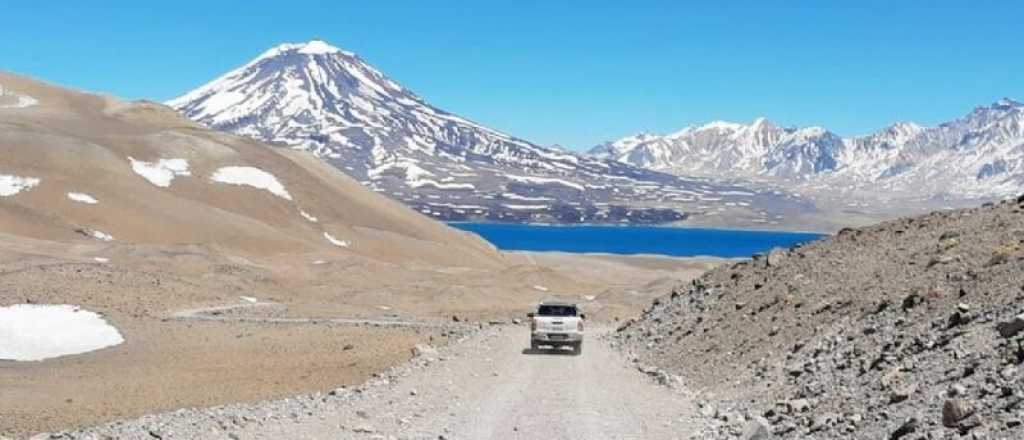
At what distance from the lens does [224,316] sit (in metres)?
59.2

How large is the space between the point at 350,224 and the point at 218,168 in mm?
19324

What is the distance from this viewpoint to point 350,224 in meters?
145

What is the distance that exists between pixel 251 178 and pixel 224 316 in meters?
90.7

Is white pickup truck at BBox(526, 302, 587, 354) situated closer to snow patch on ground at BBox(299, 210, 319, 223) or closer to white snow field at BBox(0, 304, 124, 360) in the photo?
white snow field at BBox(0, 304, 124, 360)

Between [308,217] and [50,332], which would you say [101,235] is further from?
[50,332]

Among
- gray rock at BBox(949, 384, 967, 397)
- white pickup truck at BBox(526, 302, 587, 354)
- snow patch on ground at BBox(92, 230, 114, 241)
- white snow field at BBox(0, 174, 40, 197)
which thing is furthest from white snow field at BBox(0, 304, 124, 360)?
white snow field at BBox(0, 174, 40, 197)

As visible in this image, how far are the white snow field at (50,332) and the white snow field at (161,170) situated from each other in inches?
3421

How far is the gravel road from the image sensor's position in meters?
23.1

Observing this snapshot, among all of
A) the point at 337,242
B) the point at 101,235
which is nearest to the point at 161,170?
the point at 337,242

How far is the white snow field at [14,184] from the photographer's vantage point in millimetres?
114656

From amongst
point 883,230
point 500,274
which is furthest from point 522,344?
point 500,274

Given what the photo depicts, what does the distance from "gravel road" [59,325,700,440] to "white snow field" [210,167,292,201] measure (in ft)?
370

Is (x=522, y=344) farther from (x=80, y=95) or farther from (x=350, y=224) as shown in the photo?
(x=80, y=95)

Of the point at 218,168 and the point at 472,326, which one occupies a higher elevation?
the point at 218,168
